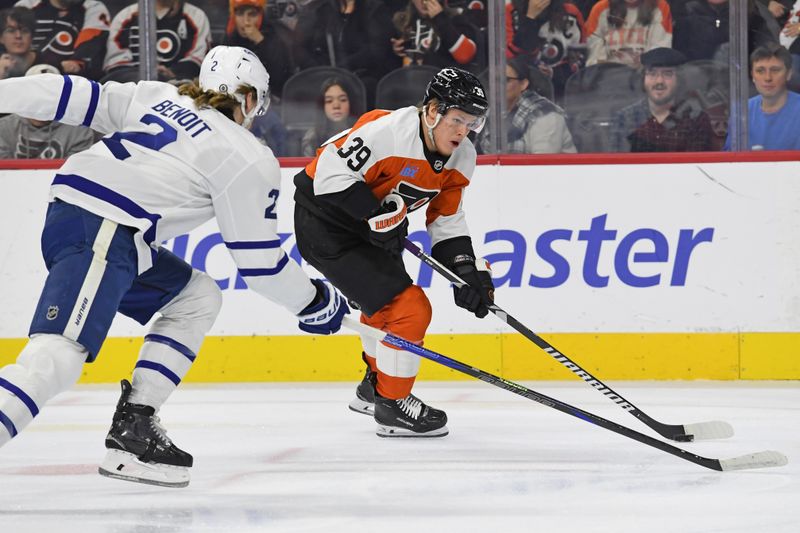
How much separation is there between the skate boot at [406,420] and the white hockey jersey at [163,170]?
923mm

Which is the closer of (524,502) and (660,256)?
(524,502)

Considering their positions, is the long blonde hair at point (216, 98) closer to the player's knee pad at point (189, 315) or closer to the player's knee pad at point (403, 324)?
the player's knee pad at point (189, 315)

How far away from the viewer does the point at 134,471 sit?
2664 mm

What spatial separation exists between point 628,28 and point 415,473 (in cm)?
252

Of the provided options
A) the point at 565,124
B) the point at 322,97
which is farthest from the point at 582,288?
the point at 322,97

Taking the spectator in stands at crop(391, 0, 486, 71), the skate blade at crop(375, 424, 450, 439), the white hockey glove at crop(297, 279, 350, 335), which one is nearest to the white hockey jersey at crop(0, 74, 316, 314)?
the white hockey glove at crop(297, 279, 350, 335)

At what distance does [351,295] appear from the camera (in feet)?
11.6

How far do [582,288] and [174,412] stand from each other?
1706 millimetres

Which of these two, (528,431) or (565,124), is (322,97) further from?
(528,431)

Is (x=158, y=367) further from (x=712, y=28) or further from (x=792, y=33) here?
(x=792, y=33)

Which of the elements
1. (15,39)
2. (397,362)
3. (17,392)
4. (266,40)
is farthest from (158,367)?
(15,39)

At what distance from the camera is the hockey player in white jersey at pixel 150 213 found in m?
2.54

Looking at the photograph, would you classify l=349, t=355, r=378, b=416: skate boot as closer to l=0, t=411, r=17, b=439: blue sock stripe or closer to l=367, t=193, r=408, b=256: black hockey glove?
l=367, t=193, r=408, b=256: black hockey glove

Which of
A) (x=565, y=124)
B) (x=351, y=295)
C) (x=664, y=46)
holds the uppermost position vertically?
(x=664, y=46)
